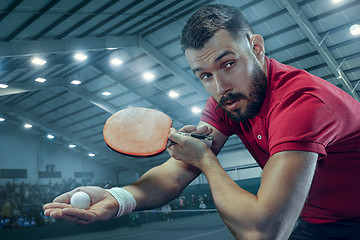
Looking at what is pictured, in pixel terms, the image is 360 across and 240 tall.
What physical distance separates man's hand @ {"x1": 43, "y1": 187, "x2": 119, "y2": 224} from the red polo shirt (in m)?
1.00

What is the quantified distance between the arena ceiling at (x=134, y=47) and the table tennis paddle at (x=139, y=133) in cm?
978

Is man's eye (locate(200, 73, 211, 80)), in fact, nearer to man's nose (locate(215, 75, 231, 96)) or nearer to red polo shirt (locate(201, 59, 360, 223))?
man's nose (locate(215, 75, 231, 96))

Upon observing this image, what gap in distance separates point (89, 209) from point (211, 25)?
136 centimetres

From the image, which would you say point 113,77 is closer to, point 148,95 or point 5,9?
point 148,95

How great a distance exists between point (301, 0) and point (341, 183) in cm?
1228

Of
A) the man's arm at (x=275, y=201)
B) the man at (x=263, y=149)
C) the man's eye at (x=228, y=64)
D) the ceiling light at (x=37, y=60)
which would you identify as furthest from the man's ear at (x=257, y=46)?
the ceiling light at (x=37, y=60)

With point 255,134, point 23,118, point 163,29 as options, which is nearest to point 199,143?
point 255,134

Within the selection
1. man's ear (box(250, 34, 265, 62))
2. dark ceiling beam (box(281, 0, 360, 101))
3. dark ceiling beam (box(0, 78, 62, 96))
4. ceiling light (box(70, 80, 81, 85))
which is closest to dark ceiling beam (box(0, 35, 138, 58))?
ceiling light (box(70, 80, 81, 85))

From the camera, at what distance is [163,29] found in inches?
587

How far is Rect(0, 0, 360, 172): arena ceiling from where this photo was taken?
12.2m

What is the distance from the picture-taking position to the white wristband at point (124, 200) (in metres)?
1.97

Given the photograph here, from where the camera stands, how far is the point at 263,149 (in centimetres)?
214

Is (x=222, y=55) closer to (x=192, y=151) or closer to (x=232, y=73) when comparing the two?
(x=232, y=73)

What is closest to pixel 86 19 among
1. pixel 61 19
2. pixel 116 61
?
pixel 61 19
